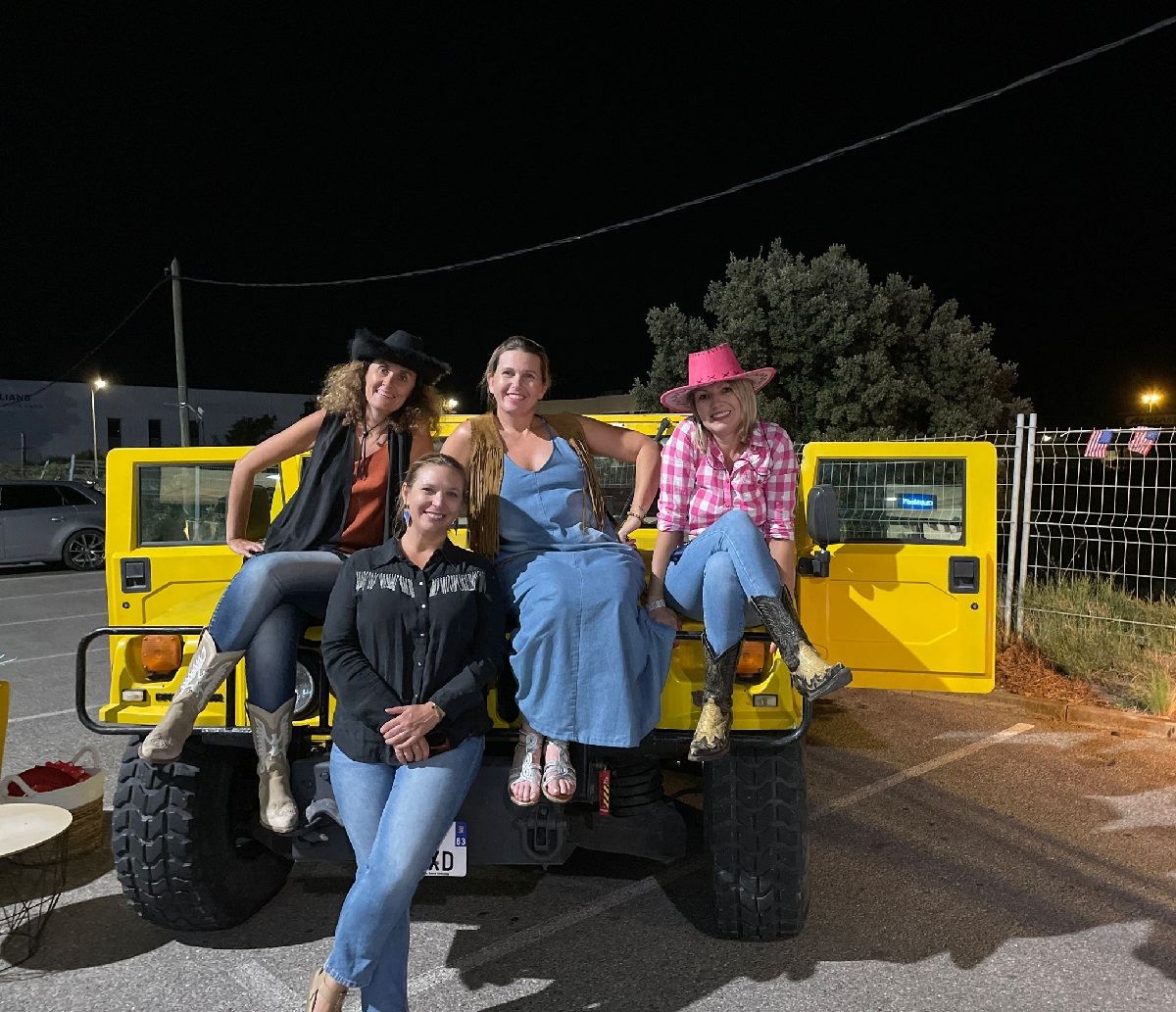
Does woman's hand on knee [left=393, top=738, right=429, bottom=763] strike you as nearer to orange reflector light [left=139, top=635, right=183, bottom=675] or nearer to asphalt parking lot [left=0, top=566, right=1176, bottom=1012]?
asphalt parking lot [left=0, top=566, right=1176, bottom=1012]

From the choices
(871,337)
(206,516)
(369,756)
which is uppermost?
(871,337)

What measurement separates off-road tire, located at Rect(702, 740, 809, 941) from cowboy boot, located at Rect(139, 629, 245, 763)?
159 centimetres

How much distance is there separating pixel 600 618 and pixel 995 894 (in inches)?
81.9

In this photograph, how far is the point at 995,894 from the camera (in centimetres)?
362

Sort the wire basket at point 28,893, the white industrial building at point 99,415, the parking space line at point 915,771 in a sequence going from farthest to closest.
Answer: the white industrial building at point 99,415
the parking space line at point 915,771
the wire basket at point 28,893

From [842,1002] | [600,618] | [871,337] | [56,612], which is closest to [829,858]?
[842,1002]

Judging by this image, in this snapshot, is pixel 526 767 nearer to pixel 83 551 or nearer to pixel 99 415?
pixel 83 551

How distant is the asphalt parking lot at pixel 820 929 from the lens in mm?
2961

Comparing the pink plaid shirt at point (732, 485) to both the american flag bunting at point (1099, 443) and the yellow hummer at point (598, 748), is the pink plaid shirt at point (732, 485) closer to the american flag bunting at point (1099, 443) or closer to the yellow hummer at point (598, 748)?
the yellow hummer at point (598, 748)

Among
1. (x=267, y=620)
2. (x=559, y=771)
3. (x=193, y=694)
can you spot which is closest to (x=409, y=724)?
(x=559, y=771)

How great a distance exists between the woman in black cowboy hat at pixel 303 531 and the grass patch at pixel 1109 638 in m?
5.08

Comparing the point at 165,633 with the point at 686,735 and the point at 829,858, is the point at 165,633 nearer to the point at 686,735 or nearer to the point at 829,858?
the point at 686,735

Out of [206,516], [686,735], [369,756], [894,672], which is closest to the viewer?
[369,756]

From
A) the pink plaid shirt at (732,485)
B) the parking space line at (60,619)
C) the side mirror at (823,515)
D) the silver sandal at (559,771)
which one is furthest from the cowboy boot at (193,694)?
the parking space line at (60,619)
